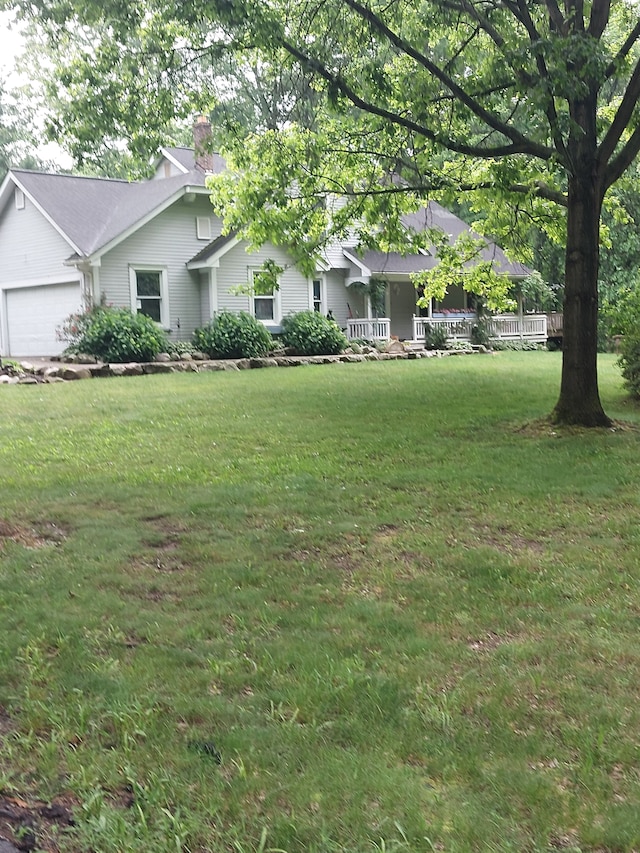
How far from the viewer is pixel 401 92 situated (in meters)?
10.7

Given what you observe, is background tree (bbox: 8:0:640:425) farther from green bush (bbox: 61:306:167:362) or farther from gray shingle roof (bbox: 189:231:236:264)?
gray shingle roof (bbox: 189:231:236:264)

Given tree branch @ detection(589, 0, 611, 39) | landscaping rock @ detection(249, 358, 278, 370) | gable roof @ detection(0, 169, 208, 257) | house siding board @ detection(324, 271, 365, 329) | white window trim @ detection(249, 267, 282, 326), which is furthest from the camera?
house siding board @ detection(324, 271, 365, 329)

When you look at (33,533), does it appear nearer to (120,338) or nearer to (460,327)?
(120,338)

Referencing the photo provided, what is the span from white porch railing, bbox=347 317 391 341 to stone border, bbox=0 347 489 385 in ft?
10.3

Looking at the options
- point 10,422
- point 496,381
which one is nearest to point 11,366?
point 10,422

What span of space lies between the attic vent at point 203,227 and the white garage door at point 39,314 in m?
4.08

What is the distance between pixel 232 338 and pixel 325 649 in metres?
17.6

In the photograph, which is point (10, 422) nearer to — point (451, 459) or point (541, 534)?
point (451, 459)

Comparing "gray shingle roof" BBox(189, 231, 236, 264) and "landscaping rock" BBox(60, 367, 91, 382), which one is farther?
"gray shingle roof" BBox(189, 231, 236, 264)

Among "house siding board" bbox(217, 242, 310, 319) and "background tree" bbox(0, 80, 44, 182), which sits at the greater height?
"background tree" bbox(0, 80, 44, 182)

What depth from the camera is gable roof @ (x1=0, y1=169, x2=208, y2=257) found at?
21500 millimetres

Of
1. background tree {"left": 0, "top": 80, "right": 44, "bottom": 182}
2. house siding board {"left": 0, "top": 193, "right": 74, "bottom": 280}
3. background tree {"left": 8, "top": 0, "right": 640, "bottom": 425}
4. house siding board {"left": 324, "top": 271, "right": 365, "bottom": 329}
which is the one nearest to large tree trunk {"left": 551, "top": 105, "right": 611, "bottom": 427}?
background tree {"left": 8, "top": 0, "right": 640, "bottom": 425}

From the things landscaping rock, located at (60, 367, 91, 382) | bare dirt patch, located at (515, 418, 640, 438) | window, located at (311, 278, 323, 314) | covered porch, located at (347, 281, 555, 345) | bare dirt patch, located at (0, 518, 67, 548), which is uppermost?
window, located at (311, 278, 323, 314)

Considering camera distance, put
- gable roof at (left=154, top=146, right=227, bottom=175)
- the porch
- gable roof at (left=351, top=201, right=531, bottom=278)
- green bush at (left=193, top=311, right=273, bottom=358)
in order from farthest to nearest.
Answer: gable roof at (left=351, top=201, right=531, bottom=278), the porch, gable roof at (left=154, top=146, right=227, bottom=175), green bush at (left=193, top=311, right=273, bottom=358)
